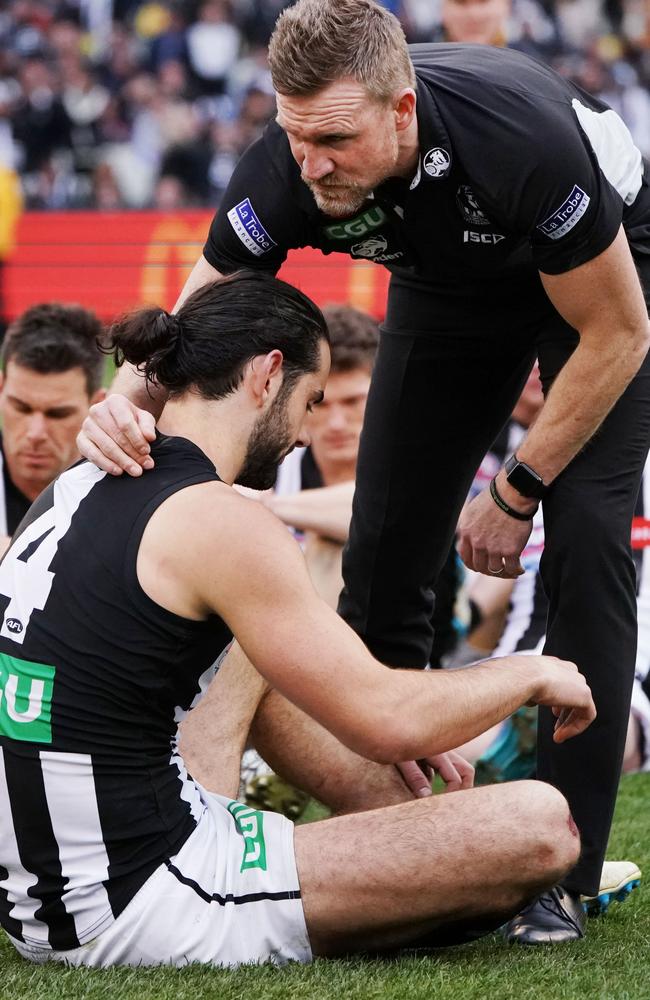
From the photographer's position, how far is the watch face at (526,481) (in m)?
3.40

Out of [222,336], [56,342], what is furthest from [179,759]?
[56,342]

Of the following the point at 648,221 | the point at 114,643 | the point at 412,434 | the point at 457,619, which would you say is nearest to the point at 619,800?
the point at 457,619

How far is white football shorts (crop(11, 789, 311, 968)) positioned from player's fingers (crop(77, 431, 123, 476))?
752 mm

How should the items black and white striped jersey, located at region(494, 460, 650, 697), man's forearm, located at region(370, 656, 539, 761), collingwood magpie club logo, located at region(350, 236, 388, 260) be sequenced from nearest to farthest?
man's forearm, located at region(370, 656, 539, 761) → collingwood magpie club logo, located at region(350, 236, 388, 260) → black and white striped jersey, located at region(494, 460, 650, 697)

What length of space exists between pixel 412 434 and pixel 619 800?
1.73 metres

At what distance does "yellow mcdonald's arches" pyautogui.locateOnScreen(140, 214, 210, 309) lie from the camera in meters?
14.9

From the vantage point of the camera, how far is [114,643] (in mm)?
2898

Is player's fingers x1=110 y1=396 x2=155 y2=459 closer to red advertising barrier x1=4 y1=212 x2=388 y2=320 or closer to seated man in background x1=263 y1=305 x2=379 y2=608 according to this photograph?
seated man in background x1=263 y1=305 x2=379 y2=608

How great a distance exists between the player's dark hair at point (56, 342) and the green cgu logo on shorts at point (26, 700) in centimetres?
272

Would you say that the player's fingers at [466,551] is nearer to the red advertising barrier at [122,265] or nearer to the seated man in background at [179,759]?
the seated man in background at [179,759]

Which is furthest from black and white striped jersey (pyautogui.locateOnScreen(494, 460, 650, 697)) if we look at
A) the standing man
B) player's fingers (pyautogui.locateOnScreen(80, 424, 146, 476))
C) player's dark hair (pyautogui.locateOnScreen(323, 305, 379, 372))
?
player's fingers (pyautogui.locateOnScreen(80, 424, 146, 476))

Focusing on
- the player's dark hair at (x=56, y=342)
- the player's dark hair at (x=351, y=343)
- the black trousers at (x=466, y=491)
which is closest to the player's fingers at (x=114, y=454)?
the black trousers at (x=466, y=491)

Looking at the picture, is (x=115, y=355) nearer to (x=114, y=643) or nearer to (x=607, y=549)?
(x=114, y=643)

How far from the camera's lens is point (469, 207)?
3.23 meters
